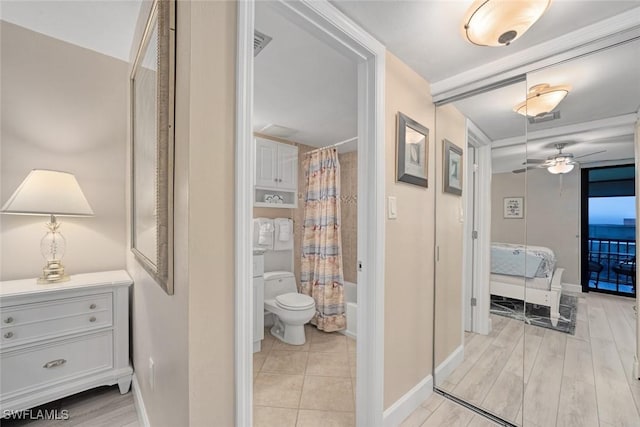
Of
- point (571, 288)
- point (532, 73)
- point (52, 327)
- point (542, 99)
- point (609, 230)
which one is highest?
point (532, 73)

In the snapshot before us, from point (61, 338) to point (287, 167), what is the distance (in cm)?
239

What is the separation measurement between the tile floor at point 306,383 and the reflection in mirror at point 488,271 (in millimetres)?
708

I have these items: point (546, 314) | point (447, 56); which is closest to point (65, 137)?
point (447, 56)

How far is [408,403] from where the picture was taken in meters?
1.64

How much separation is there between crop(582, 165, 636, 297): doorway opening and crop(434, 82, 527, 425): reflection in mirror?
340 millimetres

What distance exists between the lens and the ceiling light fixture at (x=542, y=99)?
154 centimetres

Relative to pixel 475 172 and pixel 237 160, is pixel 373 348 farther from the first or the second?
pixel 475 172

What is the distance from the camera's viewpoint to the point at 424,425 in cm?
155

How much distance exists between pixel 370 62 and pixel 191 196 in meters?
1.19

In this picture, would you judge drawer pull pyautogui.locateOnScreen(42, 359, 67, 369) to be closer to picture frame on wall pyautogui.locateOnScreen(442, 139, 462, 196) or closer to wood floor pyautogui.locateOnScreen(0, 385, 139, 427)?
wood floor pyautogui.locateOnScreen(0, 385, 139, 427)

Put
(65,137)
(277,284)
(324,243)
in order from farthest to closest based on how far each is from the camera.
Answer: (324,243) < (277,284) < (65,137)

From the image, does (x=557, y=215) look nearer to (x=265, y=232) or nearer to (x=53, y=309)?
(x=265, y=232)

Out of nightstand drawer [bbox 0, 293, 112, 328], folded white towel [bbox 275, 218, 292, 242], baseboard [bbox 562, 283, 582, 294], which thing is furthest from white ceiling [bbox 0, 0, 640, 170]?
nightstand drawer [bbox 0, 293, 112, 328]

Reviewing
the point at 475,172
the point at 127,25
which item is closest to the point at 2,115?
the point at 127,25
